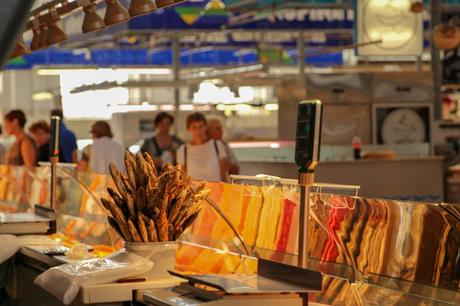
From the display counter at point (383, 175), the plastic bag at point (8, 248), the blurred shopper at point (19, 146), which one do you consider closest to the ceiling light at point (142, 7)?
the plastic bag at point (8, 248)

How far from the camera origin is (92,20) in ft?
19.5

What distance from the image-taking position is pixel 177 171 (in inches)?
158

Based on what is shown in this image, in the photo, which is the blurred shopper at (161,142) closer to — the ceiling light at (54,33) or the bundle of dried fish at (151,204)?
the ceiling light at (54,33)

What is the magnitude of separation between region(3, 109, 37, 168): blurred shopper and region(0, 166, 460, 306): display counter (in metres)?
3.98

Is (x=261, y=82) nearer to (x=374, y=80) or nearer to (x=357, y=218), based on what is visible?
(x=374, y=80)

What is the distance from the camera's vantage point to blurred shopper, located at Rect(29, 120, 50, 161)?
415 inches

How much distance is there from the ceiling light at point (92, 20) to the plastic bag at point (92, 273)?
7.15ft

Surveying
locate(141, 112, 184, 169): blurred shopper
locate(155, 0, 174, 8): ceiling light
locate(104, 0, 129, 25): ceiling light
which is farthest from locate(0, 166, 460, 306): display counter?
locate(141, 112, 184, 169): blurred shopper

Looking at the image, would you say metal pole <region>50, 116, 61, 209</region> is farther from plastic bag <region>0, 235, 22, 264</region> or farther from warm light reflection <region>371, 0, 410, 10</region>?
warm light reflection <region>371, 0, 410, 10</region>

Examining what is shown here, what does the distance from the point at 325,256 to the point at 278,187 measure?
49cm

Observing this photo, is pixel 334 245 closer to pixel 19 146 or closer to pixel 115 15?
pixel 115 15

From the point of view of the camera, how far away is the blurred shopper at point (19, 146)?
9153mm

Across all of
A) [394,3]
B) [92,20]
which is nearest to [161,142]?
[394,3]

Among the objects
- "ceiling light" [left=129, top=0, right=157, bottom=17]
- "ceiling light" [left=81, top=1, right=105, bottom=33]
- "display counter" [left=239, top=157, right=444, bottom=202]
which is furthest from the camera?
"display counter" [left=239, top=157, right=444, bottom=202]
